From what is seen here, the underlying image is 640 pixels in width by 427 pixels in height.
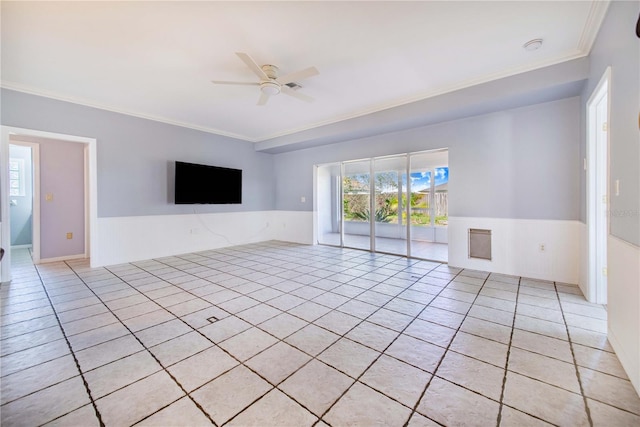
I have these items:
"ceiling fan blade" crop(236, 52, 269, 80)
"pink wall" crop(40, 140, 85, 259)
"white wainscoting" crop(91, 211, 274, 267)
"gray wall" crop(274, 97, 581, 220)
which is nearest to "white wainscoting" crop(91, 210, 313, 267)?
"white wainscoting" crop(91, 211, 274, 267)

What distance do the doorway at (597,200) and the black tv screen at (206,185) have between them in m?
6.00

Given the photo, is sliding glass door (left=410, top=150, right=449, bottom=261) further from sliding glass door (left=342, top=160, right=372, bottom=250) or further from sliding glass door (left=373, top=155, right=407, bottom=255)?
sliding glass door (left=342, top=160, right=372, bottom=250)

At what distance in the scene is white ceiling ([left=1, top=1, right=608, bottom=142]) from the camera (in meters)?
2.23

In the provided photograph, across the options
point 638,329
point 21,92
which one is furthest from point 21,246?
point 638,329

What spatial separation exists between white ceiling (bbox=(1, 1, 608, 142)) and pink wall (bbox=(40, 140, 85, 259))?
162cm

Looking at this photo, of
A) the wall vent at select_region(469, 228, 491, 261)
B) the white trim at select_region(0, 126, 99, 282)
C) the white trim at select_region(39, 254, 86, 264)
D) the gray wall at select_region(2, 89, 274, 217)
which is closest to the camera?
the white trim at select_region(0, 126, 99, 282)

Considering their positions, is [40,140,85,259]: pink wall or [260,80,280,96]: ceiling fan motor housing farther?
[40,140,85,259]: pink wall

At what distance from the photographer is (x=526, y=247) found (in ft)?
12.4

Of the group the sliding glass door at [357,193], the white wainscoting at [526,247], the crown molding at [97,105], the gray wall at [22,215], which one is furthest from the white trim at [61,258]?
the white wainscoting at [526,247]

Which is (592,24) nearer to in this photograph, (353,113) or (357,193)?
(353,113)

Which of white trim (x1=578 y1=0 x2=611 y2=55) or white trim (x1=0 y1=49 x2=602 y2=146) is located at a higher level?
white trim (x1=0 y1=49 x2=602 y2=146)

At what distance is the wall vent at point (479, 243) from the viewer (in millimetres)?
4094

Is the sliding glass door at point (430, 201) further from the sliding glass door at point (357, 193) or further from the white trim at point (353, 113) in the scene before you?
the white trim at point (353, 113)

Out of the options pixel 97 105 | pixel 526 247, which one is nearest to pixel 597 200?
pixel 526 247
